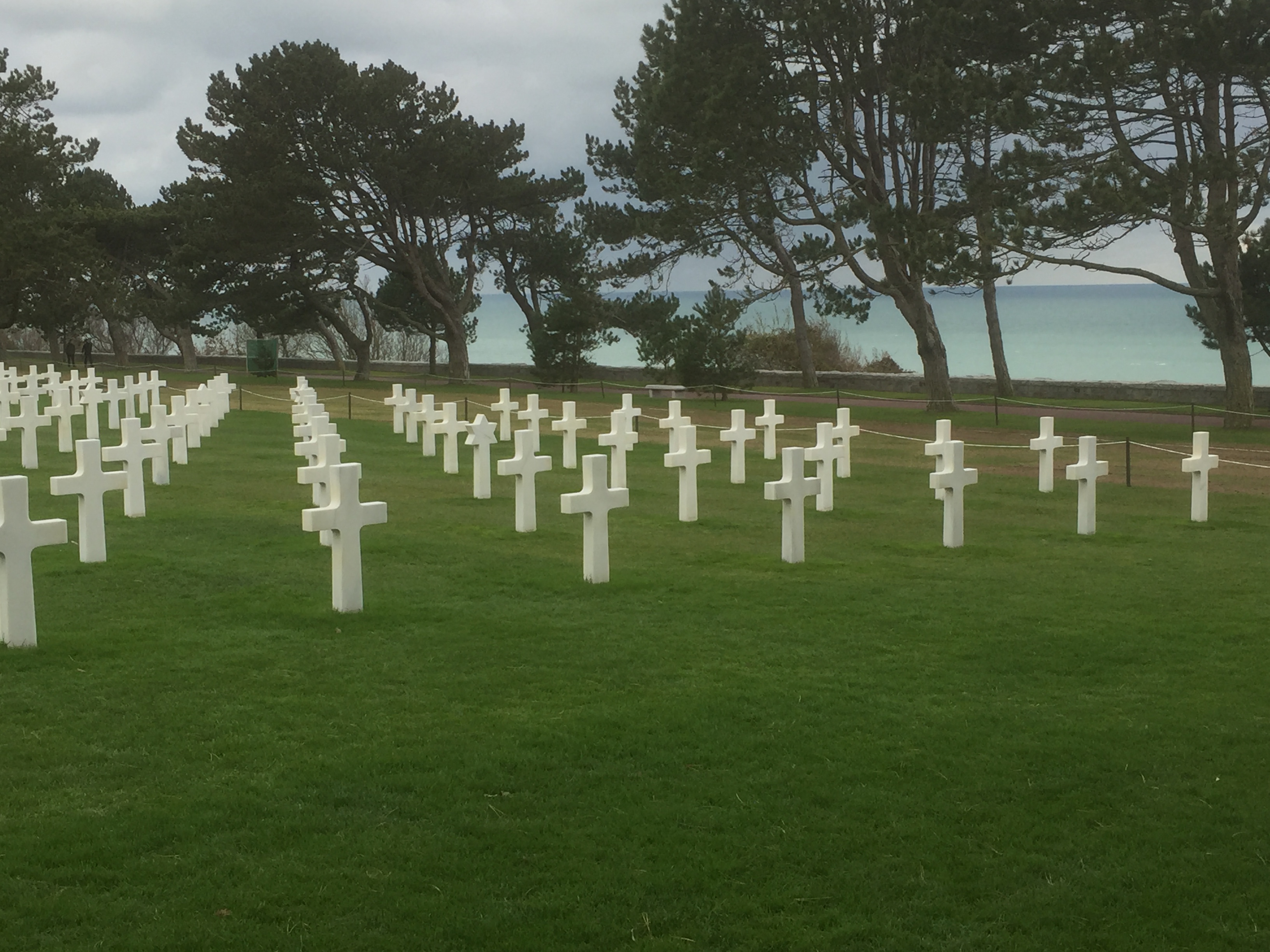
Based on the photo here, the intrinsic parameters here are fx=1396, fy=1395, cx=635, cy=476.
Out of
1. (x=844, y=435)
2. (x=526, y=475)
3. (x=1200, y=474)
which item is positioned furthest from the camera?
(x=844, y=435)

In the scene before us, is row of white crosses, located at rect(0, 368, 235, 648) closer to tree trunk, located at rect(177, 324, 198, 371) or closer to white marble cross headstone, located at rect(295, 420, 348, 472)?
white marble cross headstone, located at rect(295, 420, 348, 472)

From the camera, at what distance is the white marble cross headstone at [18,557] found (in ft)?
22.9

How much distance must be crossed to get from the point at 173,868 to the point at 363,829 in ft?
2.09

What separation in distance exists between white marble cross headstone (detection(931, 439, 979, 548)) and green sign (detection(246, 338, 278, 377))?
39094 millimetres

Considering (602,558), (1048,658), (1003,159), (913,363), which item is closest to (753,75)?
(1003,159)

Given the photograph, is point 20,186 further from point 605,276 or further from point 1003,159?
point 1003,159

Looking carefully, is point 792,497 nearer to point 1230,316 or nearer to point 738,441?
point 738,441

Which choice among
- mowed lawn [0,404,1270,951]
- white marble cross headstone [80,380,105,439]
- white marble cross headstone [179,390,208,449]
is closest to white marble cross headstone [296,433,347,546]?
mowed lawn [0,404,1270,951]

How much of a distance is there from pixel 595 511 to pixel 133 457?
5730 millimetres

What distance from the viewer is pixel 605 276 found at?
143 ft

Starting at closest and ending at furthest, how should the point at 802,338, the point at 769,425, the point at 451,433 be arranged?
1. the point at 451,433
2. the point at 769,425
3. the point at 802,338

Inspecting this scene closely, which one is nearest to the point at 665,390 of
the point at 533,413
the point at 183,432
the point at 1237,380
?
the point at 1237,380

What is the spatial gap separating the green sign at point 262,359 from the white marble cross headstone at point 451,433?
3165 cm

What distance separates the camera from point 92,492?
966 centimetres
